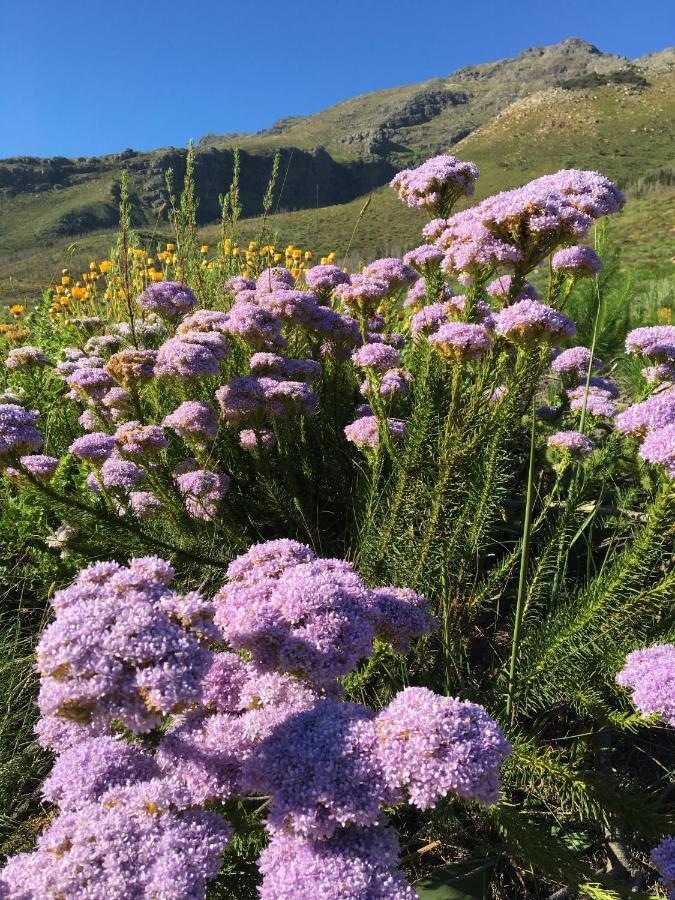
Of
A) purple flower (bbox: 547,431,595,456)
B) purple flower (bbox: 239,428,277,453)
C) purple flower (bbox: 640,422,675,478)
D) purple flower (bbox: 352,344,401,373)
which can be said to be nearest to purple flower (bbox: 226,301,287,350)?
purple flower (bbox: 239,428,277,453)

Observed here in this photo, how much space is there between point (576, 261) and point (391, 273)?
5.44 ft

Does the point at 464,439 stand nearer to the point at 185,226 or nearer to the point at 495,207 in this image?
the point at 495,207

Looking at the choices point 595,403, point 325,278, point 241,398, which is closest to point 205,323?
point 241,398

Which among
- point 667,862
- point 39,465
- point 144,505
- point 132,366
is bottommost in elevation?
point 667,862

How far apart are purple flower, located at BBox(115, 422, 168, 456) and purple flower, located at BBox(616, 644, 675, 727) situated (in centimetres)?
281

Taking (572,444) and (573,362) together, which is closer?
(572,444)

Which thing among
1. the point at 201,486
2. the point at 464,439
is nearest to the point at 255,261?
the point at 201,486

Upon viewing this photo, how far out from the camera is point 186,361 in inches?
138

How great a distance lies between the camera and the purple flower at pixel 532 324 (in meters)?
2.40

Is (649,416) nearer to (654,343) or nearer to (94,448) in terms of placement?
(654,343)

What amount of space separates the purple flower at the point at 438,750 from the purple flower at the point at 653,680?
2.33ft

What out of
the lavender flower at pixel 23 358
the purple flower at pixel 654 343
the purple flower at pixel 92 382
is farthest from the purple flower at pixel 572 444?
the lavender flower at pixel 23 358

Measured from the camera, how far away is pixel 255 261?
22.6ft

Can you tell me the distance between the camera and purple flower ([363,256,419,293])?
4270 millimetres
